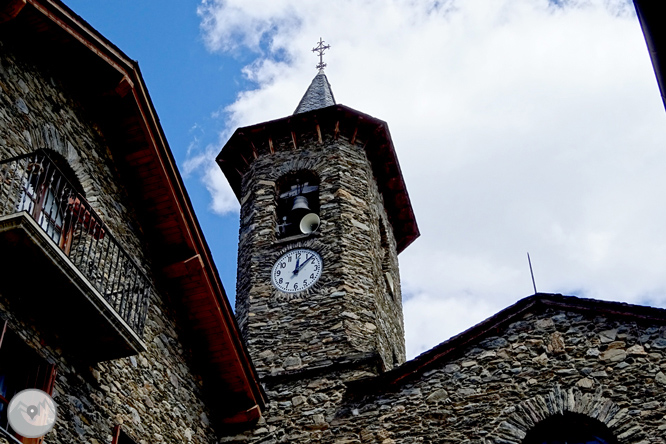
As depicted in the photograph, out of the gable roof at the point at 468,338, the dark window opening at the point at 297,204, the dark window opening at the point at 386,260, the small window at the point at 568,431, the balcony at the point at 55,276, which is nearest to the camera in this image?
the balcony at the point at 55,276

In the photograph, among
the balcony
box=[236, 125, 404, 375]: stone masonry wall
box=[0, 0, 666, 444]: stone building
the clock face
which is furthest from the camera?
the clock face

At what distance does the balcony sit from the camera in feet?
25.6

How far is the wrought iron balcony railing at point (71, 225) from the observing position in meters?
8.51

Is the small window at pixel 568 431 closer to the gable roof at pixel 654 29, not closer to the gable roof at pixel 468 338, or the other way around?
the gable roof at pixel 468 338

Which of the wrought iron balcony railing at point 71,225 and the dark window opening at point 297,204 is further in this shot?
the dark window opening at point 297,204

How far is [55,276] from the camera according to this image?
8172mm

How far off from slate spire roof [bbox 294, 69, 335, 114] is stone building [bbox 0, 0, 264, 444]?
25.0 ft

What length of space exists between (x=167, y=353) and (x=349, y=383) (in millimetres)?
3139

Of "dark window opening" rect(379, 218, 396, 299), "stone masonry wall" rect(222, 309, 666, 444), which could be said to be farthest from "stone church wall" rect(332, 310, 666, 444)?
"dark window opening" rect(379, 218, 396, 299)

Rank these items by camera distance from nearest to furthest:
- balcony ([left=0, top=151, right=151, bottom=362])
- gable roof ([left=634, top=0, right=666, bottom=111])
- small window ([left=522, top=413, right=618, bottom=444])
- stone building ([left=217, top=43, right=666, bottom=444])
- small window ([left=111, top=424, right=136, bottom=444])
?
1. gable roof ([left=634, top=0, right=666, bottom=111])
2. balcony ([left=0, top=151, right=151, bottom=362])
3. small window ([left=111, top=424, right=136, bottom=444])
4. small window ([left=522, top=413, right=618, bottom=444])
5. stone building ([left=217, top=43, right=666, bottom=444])

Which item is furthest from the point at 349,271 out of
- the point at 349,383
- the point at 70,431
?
the point at 70,431

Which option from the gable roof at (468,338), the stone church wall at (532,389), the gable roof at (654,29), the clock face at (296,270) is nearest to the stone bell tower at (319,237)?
the clock face at (296,270)

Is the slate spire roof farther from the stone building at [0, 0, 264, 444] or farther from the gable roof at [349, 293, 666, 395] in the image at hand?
the stone building at [0, 0, 264, 444]

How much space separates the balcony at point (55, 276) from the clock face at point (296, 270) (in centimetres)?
569
